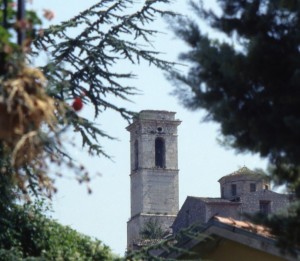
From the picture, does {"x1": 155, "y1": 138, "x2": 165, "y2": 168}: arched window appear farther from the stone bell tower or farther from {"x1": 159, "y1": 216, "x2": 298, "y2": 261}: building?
{"x1": 159, "y1": 216, "x2": 298, "y2": 261}: building

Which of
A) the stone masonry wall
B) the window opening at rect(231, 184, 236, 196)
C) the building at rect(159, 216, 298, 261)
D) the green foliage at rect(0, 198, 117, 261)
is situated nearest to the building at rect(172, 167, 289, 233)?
the stone masonry wall

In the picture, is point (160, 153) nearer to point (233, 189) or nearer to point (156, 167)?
point (156, 167)

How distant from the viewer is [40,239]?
11047 mm

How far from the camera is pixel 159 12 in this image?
460 inches

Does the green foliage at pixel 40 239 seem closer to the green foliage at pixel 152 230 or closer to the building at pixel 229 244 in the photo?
the building at pixel 229 244

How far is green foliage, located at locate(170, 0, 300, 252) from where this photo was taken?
6.94 meters

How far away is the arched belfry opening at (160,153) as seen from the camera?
94725 millimetres

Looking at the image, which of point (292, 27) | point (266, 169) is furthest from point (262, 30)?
point (266, 169)

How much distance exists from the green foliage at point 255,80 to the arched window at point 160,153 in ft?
286

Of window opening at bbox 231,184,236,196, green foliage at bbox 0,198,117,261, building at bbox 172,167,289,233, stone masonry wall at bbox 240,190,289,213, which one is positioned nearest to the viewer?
green foliage at bbox 0,198,117,261

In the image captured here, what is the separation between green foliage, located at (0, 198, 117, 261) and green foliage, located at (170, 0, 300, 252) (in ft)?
12.9

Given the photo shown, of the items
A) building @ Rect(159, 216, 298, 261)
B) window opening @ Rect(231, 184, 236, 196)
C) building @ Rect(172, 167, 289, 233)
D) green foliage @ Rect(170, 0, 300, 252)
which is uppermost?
window opening @ Rect(231, 184, 236, 196)

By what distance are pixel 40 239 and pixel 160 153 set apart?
8481cm

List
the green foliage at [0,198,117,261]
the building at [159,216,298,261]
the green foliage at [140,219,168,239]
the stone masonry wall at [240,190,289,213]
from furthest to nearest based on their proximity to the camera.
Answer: the green foliage at [140,219,168,239] → the stone masonry wall at [240,190,289,213] → the building at [159,216,298,261] → the green foliage at [0,198,117,261]
